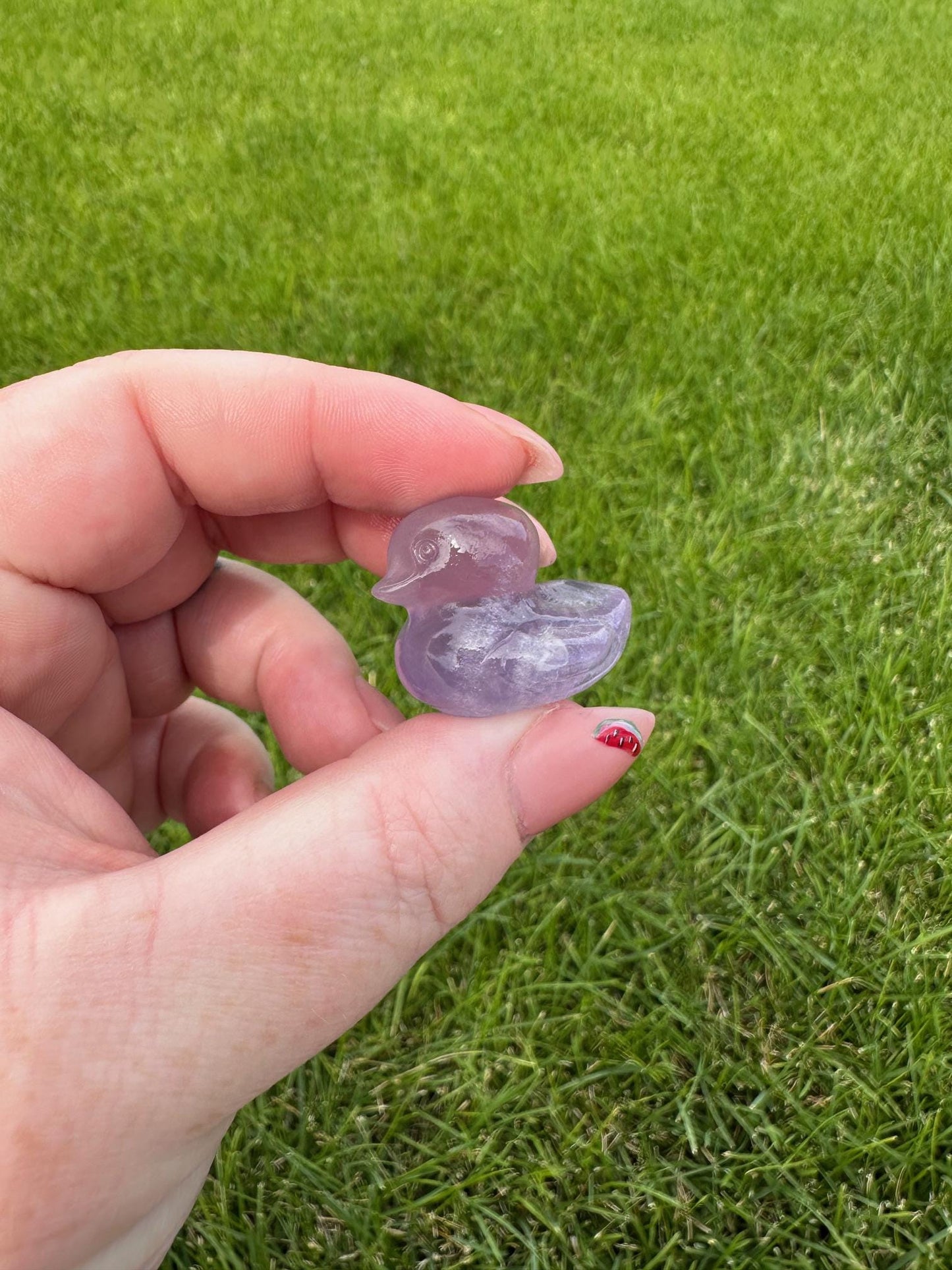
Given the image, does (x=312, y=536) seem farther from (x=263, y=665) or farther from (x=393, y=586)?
(x=393, y=586)

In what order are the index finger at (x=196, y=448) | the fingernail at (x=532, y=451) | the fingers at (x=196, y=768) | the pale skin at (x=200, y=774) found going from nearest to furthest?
the pale skin at (x=200, y=774) < the index finger at (x=196, y=448) < the fingernail at (x=532, y=451) < the fingers at (x=196, y=768)

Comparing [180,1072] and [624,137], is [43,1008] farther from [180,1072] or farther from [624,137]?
[624,137]

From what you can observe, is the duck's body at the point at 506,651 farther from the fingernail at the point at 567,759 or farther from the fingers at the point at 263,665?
the fingers at the point at 263,665

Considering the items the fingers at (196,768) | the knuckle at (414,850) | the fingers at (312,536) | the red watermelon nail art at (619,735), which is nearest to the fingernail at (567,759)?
the red watermelon nail art at (619,735)

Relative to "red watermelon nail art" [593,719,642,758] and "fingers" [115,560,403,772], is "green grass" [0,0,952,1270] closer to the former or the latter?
"fingers" [115,560,403,772]

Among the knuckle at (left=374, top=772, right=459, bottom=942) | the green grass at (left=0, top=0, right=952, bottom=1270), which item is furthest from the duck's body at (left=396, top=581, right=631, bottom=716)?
the green grass at (left=0, top=0, right=952, bottom=1270)

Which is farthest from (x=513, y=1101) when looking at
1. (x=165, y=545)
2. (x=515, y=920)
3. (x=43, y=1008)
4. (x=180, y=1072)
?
(x=165, y=545)

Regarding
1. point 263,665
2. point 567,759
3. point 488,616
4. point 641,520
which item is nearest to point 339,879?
point 567,759
